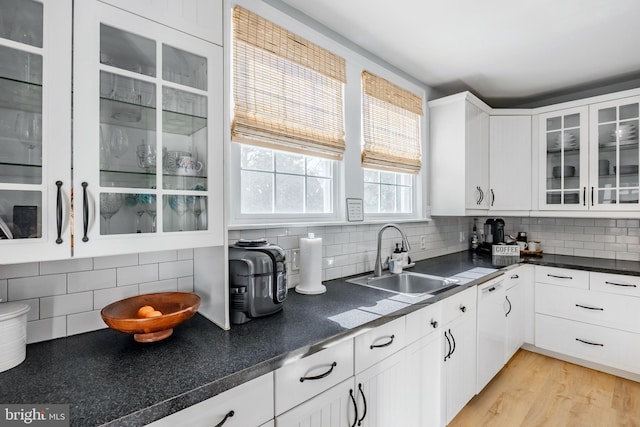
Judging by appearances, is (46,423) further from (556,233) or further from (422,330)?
(556,233)

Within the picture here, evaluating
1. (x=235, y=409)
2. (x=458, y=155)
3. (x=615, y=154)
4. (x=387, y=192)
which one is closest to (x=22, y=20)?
(x=235, y=409)

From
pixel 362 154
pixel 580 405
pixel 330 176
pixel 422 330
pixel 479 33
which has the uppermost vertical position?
pixel 479 33

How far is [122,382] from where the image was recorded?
0.85 metres

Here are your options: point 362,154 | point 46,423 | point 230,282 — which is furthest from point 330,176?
point 46,423

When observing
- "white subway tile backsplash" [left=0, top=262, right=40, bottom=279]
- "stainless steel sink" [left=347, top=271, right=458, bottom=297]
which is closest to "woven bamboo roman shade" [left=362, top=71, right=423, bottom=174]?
"stainless steel sink" [left=347, top=271, right=458, bottom=297]

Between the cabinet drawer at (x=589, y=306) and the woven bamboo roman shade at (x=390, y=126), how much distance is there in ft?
5.16

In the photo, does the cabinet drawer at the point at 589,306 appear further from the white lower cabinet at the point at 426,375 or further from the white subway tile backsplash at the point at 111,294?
the white subway tile backsplash at the point at 111,294

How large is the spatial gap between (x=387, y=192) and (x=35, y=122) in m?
2.21

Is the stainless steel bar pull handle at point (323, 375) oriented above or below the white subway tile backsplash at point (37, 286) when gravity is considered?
below

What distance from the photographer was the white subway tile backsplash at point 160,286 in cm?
131

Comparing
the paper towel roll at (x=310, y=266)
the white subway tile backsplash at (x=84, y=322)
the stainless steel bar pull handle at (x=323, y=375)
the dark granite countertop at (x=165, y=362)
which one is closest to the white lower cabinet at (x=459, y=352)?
the dark granite countertop at (x=165, y=362)

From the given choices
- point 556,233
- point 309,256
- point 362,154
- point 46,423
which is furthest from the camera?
point 556,233

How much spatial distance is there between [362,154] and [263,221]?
3.02ft

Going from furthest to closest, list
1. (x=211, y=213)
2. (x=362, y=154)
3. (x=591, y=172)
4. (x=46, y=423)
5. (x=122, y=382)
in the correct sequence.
Result: 1. (x=591, y=172)
2. (x=362, y=154)
3. (x=211, y=213)
4. (x=122, y=382)
5. (x=46, y=423)
